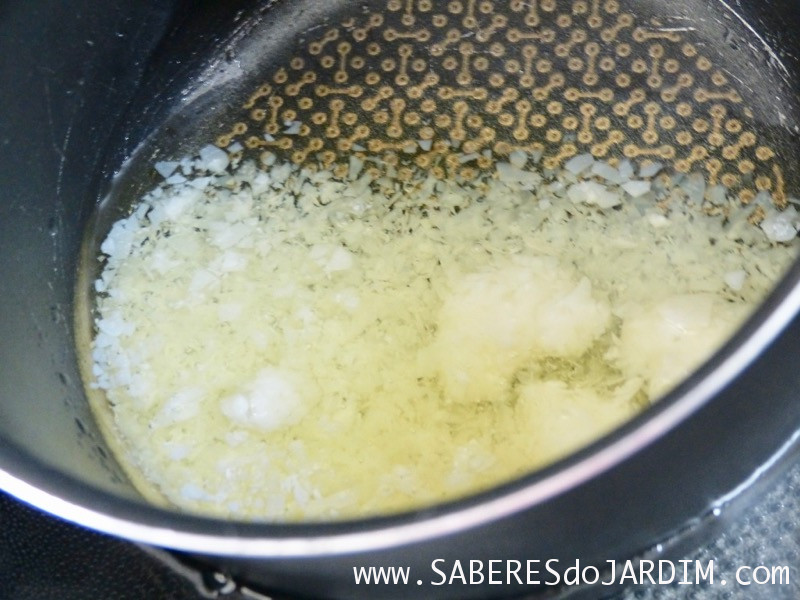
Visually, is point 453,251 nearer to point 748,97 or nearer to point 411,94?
point 411,94

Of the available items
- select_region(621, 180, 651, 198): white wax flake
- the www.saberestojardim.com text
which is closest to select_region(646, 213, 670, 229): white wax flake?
select_region(621, 180, 651, 198): white wax flake

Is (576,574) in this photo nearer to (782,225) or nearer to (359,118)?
(782,225)

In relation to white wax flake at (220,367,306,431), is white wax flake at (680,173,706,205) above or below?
above

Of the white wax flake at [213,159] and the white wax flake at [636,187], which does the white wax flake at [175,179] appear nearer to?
the white wax flake at [213,159]

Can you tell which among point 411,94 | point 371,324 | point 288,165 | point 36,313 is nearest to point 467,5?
point 411,94

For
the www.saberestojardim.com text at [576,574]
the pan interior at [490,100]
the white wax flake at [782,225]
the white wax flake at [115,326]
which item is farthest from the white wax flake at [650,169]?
the white wax flake at [115,326]

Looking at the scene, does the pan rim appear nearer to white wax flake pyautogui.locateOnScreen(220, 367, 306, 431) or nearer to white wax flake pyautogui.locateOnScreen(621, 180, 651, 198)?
white wax flake pyautogui.locateOnScreen(220, 367, 306, 431)
